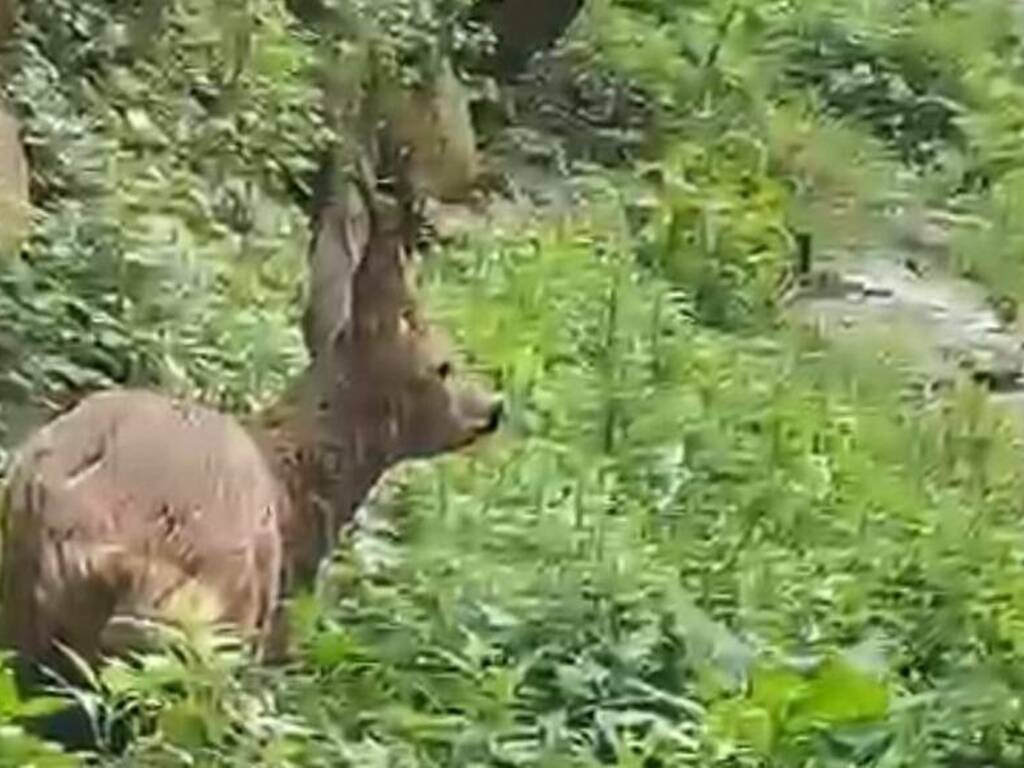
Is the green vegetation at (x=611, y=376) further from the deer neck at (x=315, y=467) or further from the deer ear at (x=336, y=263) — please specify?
the deer ear at (x=336, y=263)

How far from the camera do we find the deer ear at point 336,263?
22.5 ft

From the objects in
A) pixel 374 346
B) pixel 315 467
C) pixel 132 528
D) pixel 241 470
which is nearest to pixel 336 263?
pixel 374 346

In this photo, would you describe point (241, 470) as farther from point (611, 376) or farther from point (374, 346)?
point (611, 376)

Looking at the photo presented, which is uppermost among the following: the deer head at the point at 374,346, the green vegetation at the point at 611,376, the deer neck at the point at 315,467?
the deer head at the point at 374,346

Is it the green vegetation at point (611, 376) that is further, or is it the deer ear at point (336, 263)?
the deer ear at point (336, 263)

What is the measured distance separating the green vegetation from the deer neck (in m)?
0.14

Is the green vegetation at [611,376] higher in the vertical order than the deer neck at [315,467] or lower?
lower

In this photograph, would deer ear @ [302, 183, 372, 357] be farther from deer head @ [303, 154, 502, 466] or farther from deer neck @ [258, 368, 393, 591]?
deer neck @ [258, 368, 393, 591]

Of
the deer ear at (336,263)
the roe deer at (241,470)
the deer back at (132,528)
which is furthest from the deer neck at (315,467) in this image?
the deer back at (132,528)

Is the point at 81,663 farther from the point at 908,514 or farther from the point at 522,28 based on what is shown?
the point at 522,28

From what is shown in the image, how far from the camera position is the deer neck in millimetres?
6797

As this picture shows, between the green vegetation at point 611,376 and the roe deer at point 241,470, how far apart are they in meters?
0.20

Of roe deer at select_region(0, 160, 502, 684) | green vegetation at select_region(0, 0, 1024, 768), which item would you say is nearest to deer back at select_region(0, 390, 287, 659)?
roe deer at select_region(0, 160, 502, 684)

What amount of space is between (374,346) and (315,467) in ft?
0.92
